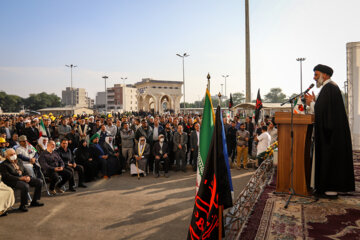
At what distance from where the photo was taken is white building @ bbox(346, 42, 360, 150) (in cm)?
1023

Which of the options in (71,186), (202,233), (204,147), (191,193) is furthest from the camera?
(71,186)

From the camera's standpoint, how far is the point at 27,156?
645 centimetres

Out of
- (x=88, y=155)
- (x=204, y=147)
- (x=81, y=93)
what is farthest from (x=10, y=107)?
(x=204, y=147)

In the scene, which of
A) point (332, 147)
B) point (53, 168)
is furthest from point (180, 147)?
point (332, 147)

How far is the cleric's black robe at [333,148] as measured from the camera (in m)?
4.52

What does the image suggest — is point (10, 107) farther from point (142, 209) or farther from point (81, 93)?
point (142, 209)

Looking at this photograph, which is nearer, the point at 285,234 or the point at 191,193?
the point at 285,234

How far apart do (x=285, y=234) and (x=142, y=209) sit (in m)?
2.91

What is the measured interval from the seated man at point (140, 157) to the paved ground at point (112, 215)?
1.21 m

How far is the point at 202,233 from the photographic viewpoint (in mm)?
2684

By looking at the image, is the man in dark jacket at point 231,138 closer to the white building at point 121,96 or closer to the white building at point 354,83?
the white building at point 354,83

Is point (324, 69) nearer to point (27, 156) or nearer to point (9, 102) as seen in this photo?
point (27, 156)

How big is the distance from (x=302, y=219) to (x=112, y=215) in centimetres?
349

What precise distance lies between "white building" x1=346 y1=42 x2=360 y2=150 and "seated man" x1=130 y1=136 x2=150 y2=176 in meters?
8.81
